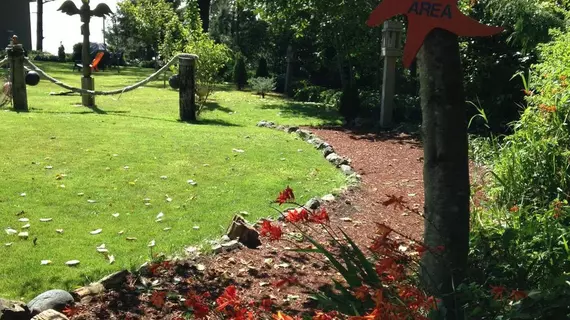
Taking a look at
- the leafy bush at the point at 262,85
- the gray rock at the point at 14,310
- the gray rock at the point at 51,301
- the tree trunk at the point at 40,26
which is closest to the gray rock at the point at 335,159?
the gray rock at the point at 51,301

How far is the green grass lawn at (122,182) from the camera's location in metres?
4.35

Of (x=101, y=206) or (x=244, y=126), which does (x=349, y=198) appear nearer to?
(x=101, y=206)

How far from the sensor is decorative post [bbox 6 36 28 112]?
38.8 ft

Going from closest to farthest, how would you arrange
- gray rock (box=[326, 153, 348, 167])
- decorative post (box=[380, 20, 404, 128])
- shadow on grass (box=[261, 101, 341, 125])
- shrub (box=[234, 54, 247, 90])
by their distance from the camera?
gray rock (box=[326, 153, 348, 167])
decorative post (box=[380, 20, 404, 128])
shadow on grass (box=[261, 101, 341, 125])
shrub (box=[234, 54, 247, 90])

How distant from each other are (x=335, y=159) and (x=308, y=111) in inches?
322

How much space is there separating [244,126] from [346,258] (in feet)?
32.7

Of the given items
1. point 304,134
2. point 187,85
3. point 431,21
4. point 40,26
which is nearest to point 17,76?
point 187,85

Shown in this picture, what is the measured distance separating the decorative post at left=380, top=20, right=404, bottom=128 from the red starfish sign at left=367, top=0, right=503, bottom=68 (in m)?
10.6

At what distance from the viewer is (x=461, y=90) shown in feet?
7.92

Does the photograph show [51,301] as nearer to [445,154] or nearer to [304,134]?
[445,154]

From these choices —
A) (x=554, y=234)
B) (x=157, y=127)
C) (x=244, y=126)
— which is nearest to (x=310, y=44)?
(x=244, y=126)

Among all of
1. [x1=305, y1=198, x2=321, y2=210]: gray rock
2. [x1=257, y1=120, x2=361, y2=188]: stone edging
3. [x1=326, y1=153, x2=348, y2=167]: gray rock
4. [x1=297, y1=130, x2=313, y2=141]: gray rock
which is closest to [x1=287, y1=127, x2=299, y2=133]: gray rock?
[x1=257, y1=120, x2=361, y2=188]: stone edging

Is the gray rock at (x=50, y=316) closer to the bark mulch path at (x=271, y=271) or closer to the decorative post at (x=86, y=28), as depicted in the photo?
the bark mulch path at (x=271, y=271)

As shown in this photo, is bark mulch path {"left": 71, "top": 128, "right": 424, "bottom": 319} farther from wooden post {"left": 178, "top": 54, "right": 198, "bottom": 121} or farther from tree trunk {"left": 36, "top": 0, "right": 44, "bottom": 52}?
tree trunk {"left": 36, "top": 0, "right": 44, "bottom": 52}
